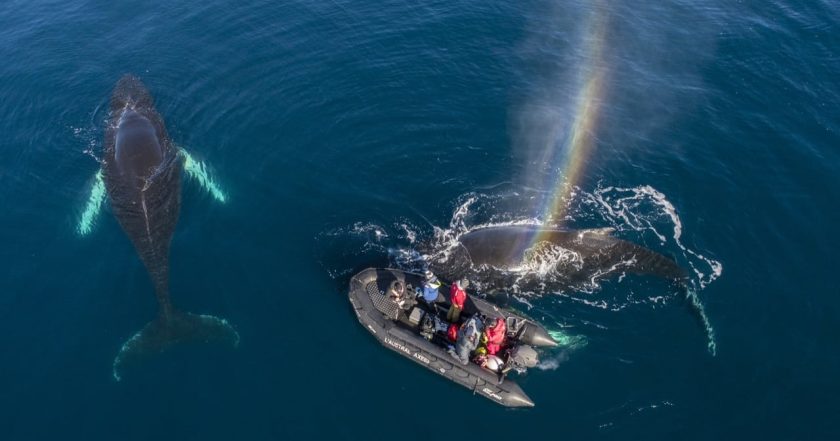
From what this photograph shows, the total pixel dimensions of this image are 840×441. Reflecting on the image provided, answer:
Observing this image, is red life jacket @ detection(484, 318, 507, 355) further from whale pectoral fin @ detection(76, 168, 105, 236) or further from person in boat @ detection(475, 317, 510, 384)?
whale pectoral fin @ detection(76, 168, 105, 236)

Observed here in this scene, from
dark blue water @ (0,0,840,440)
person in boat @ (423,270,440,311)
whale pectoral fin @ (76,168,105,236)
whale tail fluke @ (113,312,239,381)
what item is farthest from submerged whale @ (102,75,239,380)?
person in boat @ (423,270,440,311)

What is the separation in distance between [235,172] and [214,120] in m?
6.57

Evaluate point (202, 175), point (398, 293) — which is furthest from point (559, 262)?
point (202, 175)

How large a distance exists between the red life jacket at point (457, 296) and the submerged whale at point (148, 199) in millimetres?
10355

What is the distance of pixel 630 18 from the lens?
51.4m

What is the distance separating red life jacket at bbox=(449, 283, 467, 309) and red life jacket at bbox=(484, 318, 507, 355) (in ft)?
6.21

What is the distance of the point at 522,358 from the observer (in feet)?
85.0

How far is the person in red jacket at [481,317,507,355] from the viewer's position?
82.7 feet

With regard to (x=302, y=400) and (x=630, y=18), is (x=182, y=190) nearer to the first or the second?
(x=302, y=400)

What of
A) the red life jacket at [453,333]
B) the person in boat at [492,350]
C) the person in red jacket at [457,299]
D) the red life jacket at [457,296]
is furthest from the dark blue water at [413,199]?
the red life jacket at [457,296]

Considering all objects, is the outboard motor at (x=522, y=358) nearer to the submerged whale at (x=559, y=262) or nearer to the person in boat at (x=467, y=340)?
the person in boat at (x=467, y=340)

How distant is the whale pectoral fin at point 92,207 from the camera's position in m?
33.2

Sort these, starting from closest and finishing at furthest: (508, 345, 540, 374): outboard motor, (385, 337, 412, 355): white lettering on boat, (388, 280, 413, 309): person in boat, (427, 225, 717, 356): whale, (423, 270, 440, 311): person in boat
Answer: (508, 345, 540, 374): outboard motor
(385, 337, 412, 355): white lettering on boat
(423, 270, 440, 311): person in boat
(388, 280, 413, 309): person in boat
(427, 225, 717, 356): whale

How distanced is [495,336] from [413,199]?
11537 millimetres
